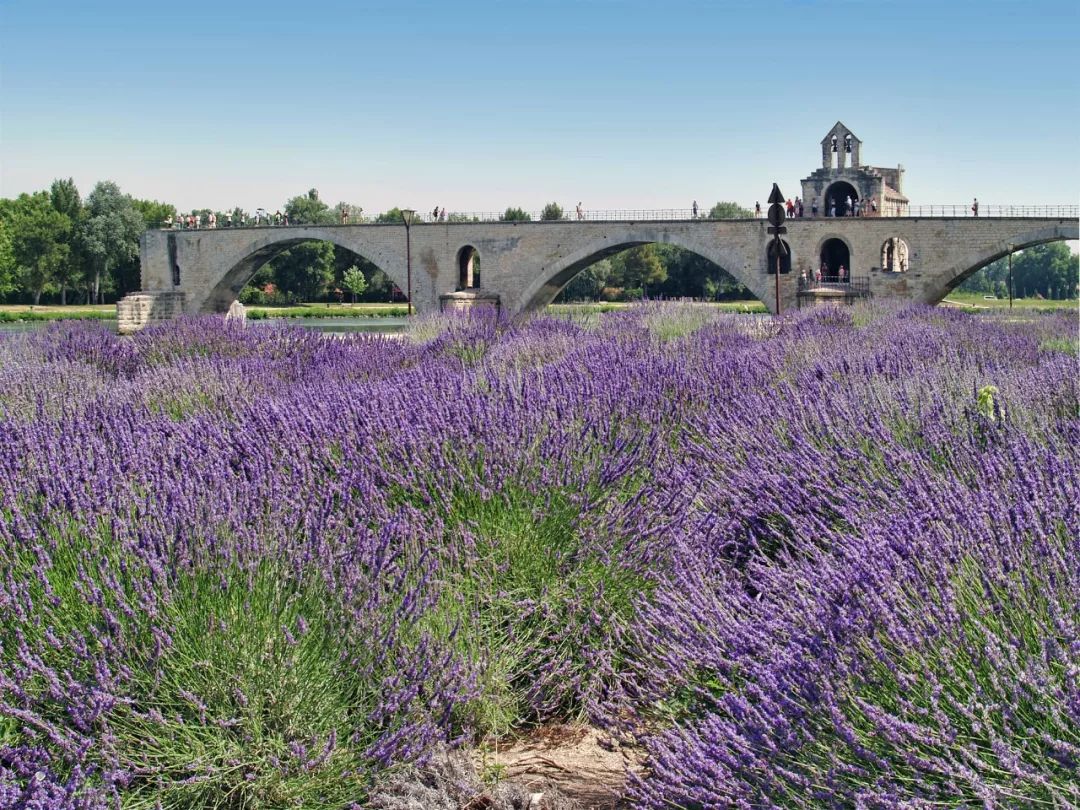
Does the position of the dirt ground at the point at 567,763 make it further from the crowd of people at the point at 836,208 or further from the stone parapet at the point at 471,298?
the stone parapet at the point at 471,298

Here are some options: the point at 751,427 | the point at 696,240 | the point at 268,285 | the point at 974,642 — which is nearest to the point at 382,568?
the point at 974,642

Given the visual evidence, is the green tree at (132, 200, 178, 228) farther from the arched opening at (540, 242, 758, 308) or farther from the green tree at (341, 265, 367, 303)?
the arched opening at (540, 242, 758, 308)

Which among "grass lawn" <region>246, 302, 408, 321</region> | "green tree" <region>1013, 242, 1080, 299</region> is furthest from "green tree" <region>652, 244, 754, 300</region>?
"green tree" <region>1013, 242, 1080, 299</region>

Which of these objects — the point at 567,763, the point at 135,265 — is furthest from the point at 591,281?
the point at 567,763

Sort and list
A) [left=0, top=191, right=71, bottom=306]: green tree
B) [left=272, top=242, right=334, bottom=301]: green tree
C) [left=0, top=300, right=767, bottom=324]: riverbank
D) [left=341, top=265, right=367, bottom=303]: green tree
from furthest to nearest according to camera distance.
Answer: [left=341, top=265, right=367, bottom=303]: green tree → [left=272, top=242, right=334, bottom=301]: green tree → [left=0, top=191, right=71, bottom=306]: green tree → [left=0, top=300, right=767, bottom=324]: riverbank

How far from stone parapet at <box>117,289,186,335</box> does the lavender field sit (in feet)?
144

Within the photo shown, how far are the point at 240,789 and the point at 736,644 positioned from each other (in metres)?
1.21

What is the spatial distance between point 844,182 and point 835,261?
2882 millimetres

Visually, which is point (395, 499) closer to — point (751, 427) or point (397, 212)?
point (751, 427)

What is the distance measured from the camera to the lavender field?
2.26 metres

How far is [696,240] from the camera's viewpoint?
35844 mm

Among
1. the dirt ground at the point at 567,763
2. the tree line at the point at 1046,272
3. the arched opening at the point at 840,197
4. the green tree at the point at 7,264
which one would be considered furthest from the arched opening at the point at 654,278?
the dirt ground at the point at 567,763

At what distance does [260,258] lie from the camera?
47750 mm

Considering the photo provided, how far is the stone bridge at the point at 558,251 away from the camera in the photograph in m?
31.4
